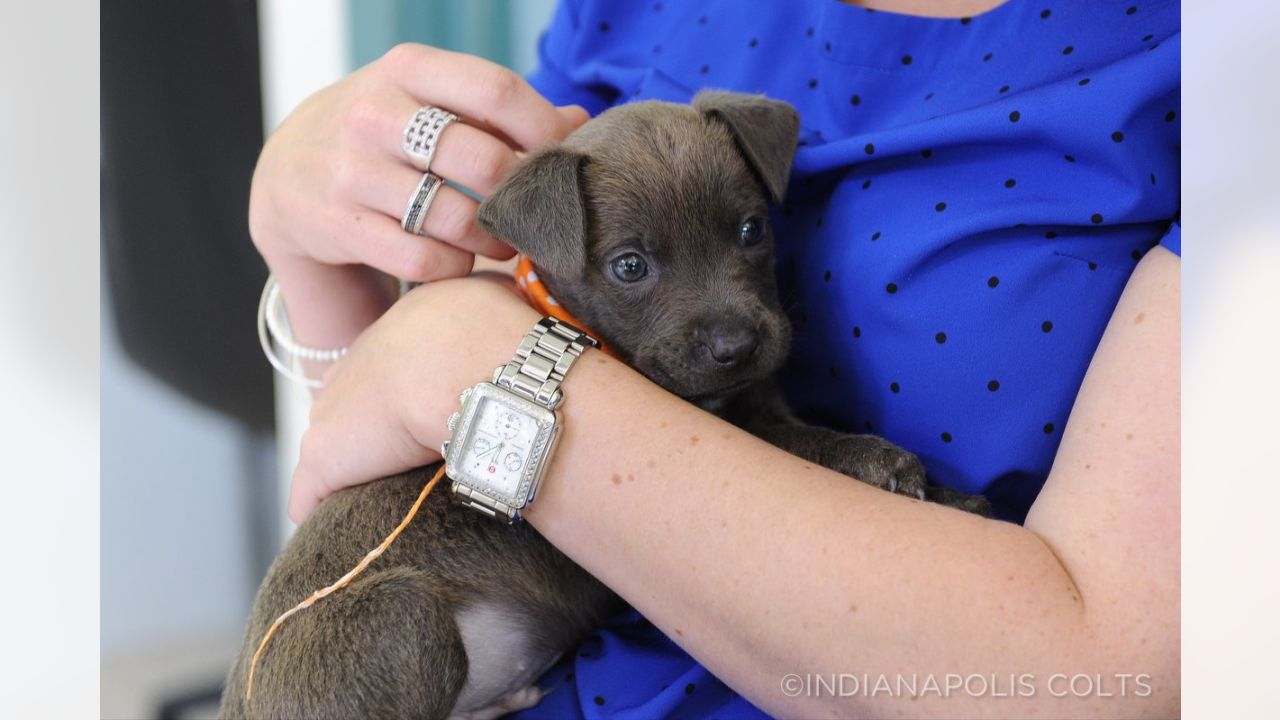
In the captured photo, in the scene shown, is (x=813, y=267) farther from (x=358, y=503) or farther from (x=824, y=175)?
(x=358, y=503)

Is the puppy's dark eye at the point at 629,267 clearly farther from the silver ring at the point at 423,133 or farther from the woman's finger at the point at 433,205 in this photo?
the silver ring at the point at 423,133

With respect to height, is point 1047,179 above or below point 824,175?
above

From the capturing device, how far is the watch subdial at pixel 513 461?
1.37m

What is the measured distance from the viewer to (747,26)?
197 cm

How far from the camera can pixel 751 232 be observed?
1907 mm

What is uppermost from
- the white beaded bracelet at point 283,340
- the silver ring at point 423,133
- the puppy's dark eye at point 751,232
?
the silver ring at point 423,133

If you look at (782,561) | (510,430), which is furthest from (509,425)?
(782,561)

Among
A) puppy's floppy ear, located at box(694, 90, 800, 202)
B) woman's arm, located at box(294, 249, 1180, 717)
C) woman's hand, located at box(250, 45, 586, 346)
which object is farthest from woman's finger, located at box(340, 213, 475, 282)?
puppy's floppy ear, located at box(694, 90, 800, 202)

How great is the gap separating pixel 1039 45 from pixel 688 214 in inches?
26.0

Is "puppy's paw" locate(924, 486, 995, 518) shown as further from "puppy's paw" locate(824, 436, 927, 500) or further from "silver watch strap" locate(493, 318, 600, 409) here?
"silver watch strap" locate(493, 318, 600, 409)

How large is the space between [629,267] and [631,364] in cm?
19

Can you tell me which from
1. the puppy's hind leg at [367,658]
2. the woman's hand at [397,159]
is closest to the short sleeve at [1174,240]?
the woman's hand at [397,159]

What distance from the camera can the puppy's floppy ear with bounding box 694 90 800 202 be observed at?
69.9 inches
